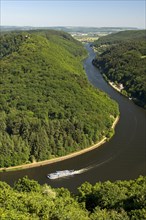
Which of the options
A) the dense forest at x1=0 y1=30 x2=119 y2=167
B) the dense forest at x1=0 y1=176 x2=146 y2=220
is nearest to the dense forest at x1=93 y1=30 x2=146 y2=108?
the dense forest at x1=0 y1=30 x2=119 y2=167

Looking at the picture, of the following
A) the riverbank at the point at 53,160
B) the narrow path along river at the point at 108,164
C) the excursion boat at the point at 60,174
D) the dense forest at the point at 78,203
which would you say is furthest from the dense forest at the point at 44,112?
the dense forest at the point at 78,203

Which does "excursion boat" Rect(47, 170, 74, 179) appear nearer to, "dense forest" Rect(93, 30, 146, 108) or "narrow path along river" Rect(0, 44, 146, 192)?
"narrow path along river" Rect(0, 44, 146, 192)

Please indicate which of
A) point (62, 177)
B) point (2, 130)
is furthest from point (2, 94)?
point (62, 177)

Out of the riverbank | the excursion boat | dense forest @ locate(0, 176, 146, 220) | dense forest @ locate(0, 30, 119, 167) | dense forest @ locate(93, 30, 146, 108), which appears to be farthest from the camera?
dense forest @ locate(93, 30, 146, 108)

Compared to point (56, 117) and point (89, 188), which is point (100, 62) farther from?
point (89, 188)

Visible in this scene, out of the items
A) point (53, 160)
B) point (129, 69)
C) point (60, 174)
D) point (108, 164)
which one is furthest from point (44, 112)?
point (129, 69)

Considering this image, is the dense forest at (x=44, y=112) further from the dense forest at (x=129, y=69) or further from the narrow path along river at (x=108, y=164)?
the dense forest at (x=129, y=69)
